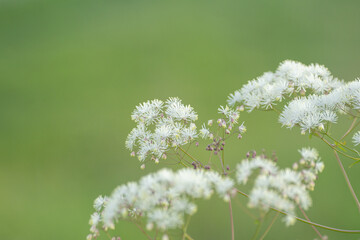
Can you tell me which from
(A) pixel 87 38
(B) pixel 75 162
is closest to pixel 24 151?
(B) pixel 75 162

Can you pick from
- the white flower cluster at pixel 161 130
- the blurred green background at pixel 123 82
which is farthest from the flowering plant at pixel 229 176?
the blurred green background at pixel 123 82

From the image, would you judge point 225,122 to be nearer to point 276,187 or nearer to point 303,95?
point 303,95

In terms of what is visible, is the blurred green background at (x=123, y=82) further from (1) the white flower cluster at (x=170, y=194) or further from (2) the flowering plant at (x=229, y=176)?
(1) the white flower cluster at (x=170, y=194)

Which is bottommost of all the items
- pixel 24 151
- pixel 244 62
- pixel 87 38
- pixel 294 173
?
pixel 294 173

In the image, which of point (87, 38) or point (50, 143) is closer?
point (50, 143)

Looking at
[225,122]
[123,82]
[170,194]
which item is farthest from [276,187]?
[123,82]

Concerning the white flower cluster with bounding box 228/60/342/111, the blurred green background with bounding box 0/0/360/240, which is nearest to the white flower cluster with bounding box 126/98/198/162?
the white flower cluster with bounding box 228/60/342/111

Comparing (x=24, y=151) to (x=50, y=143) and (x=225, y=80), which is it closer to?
(x=50, y=143)
